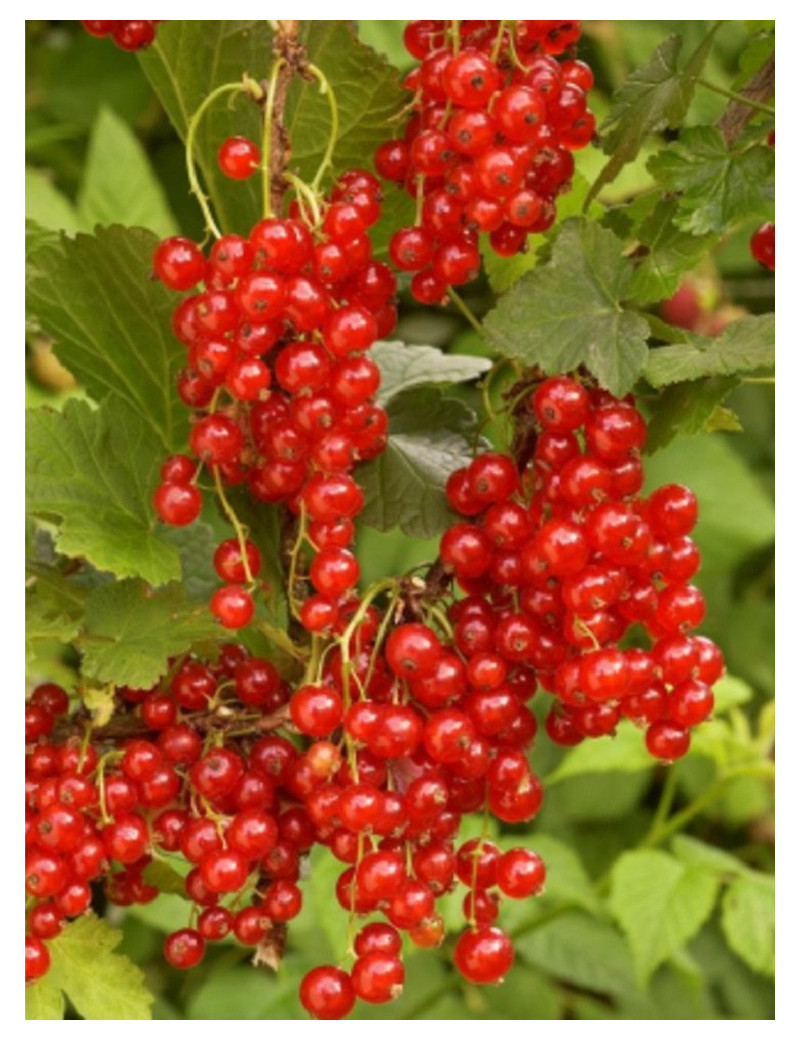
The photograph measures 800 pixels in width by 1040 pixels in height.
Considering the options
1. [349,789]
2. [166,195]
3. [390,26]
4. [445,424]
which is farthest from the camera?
[166,195]

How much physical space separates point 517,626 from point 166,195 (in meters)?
1.24

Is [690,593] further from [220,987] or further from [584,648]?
[220,987]

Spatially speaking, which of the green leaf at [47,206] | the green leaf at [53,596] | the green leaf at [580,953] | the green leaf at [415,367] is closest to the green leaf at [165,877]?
the green leaf at [53,596]

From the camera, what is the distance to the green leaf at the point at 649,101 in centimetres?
58

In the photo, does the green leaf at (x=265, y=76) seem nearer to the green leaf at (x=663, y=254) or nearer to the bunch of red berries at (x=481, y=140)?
the bunch of red berries at (x=481, y=140)

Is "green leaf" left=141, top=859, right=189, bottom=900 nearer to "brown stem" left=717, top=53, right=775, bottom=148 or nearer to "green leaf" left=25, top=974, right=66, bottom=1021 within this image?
"green leaf" left=25, top=974, right=66, bottom=1021

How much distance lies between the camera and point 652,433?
1.92 ft

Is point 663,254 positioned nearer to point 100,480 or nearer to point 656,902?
point 100,480

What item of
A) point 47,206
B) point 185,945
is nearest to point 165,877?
point 185,945

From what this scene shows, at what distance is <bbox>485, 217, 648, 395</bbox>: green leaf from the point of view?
554mm

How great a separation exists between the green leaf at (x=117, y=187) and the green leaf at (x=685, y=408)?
2.99ft

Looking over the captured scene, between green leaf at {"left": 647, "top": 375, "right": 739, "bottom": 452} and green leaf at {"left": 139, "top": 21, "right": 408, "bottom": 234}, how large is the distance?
0.17 metres

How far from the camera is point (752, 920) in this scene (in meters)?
1.10

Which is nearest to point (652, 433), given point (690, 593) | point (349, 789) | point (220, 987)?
point (690, 593)
